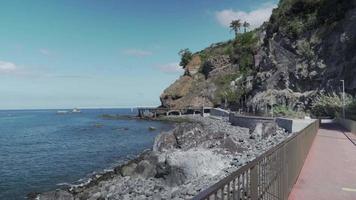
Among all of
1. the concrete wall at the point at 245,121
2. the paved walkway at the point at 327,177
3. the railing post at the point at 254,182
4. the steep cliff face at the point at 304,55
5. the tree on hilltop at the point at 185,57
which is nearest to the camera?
the railing post at the point at 254,182

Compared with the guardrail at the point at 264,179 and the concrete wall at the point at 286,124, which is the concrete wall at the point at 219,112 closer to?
the concrete wall at the point at 286,124

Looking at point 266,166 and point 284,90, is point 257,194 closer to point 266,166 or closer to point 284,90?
point 266,166

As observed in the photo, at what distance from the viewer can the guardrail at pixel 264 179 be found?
394 cm

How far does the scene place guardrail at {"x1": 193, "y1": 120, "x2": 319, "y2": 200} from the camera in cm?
394

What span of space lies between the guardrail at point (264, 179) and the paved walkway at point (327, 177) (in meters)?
A: 0.36

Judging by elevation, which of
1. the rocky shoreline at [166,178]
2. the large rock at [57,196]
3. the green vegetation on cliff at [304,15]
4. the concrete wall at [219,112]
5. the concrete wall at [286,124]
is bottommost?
Answer: the large rock at [57,196]

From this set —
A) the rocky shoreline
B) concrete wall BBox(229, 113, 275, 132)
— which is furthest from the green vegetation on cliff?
the rocky shoreline

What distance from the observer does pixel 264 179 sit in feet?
21.4

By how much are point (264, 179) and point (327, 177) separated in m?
5.57

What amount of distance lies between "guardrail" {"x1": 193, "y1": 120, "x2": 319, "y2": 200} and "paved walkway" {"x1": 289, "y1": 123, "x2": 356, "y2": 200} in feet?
1.19

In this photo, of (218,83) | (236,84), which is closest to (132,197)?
(236,84)

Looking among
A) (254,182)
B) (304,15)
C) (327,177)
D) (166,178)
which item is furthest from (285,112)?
(254,182)

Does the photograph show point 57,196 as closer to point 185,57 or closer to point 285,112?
point 285,112

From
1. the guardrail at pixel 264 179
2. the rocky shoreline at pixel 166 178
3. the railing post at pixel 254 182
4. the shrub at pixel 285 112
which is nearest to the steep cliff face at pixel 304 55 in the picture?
the shrub at pixel 285 112
